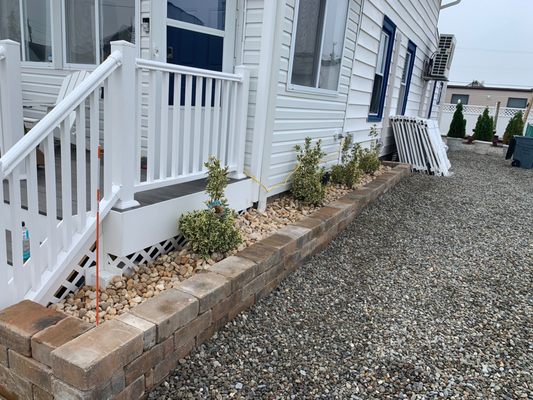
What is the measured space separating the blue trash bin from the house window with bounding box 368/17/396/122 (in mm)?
4628

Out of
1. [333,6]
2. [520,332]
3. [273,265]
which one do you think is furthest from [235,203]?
[333,6]

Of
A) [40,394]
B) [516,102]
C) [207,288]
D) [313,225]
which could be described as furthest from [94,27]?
[516,102]

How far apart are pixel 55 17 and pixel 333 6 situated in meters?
2.91

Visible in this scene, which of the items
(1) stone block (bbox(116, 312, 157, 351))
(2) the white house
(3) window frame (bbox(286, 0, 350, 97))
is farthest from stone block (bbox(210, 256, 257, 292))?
(3) window frame (bbox(286, 0, 350, 97))

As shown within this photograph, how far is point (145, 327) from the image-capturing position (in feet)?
5.96

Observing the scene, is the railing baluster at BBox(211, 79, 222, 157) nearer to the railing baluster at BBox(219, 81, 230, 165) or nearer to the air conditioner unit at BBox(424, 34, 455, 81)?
the railing baluster at BBox(219, 81, 230, 165)

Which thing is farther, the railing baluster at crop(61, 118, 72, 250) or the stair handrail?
the railing baluster at crop(61, 118, 72, 250)

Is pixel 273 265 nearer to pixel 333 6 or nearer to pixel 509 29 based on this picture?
pixel 333 6

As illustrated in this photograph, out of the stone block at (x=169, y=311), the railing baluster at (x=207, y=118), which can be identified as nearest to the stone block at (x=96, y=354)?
the stone block at (x=169, y=311)

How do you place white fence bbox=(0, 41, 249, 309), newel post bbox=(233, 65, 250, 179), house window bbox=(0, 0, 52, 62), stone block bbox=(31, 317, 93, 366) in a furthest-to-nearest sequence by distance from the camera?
house window bbox=(0, 0, 52, 62)
newel post bbox=(233, 65, 250, 179)
white fence bbox=(0, 41, 249, 309)
stone block bbox=(31, 317, 93, 366)

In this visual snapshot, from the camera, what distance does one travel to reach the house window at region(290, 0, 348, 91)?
405 centimetres

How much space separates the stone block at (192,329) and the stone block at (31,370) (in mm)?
562

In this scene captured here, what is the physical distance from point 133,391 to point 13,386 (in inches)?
21.0

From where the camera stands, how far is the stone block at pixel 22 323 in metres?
1.71
